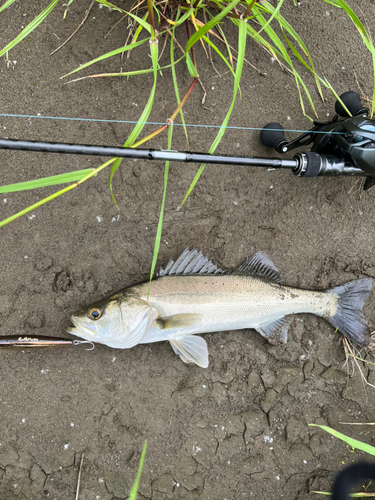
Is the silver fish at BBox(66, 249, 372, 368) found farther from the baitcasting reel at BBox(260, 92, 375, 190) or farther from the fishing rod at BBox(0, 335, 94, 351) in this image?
the baitcasting reel at BBox(260, 92, 375, 190)

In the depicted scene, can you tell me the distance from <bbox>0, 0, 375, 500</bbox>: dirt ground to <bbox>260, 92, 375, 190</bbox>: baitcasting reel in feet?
0.89

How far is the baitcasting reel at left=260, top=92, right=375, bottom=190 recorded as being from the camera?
89.0 inches

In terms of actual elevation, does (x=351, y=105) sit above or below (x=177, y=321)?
above

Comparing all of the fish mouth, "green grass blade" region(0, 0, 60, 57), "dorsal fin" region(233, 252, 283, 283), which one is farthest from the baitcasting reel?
the fish mouth

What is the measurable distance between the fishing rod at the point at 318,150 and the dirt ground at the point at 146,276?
33cm

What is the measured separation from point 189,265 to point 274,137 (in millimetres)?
1130

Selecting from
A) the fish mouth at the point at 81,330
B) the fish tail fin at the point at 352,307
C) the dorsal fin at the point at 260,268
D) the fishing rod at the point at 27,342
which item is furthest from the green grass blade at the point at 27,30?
the fish tail fin at the point at 352,307

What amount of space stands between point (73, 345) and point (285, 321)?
163 cm

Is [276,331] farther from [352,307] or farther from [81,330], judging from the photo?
[81,330]

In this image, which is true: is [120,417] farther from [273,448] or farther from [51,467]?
[273,448]

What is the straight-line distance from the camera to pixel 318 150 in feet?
8.34

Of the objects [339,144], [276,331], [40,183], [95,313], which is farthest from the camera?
[276,331]

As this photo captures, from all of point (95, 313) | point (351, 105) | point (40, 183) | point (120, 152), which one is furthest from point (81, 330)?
point (351, 105)

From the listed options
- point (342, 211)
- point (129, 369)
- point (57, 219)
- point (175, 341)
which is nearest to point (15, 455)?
point (129, 369)
